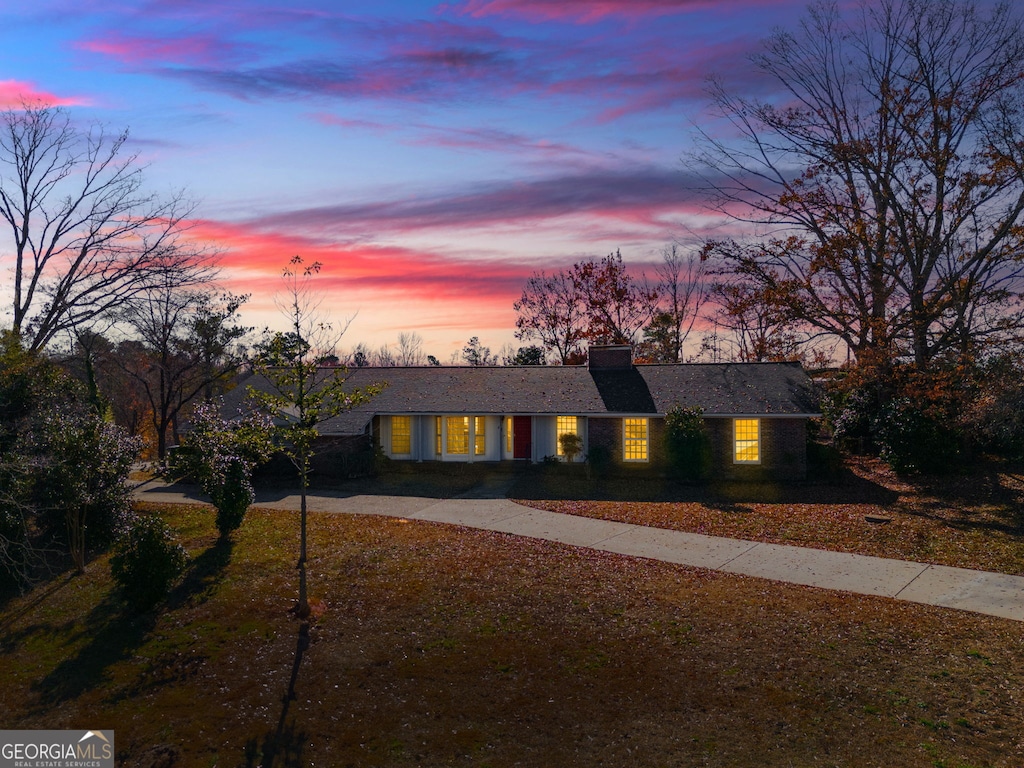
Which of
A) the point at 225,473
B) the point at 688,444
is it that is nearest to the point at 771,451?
the point at 688,444

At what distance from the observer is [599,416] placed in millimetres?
26297

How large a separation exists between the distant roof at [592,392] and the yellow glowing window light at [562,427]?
22.5 inches

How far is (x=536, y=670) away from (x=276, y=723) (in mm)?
3600

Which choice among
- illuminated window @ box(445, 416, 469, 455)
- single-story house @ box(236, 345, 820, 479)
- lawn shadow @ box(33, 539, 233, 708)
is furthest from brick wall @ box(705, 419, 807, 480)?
lawn shadow @ box(33, 539, 233, 708)

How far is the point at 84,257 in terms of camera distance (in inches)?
1024

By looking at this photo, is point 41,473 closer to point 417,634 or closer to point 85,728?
point 85,728

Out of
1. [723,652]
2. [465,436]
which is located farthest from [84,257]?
[723,652]

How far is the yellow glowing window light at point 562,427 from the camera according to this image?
27.0m

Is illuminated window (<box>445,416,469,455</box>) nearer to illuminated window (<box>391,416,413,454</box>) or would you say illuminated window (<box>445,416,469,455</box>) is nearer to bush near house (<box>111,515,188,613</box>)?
illuminated window (<box>391,416,413,454</box>)

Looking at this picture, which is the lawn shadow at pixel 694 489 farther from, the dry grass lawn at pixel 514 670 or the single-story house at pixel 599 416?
the dry grass lawn at pixel 514 670

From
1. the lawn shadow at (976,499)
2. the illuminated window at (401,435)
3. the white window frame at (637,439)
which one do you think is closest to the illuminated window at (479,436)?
the illuminated window at (401,435)

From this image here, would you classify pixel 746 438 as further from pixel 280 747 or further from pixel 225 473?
pixel 280 747

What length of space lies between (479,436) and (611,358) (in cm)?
703

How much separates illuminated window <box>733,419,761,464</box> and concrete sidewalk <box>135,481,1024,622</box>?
8.51m
